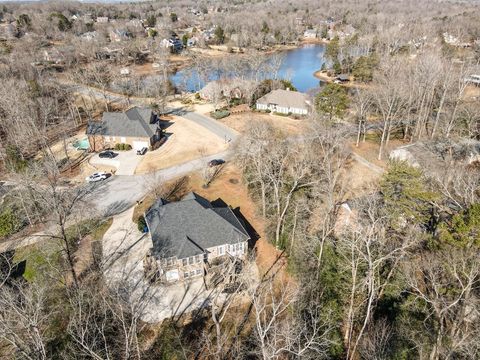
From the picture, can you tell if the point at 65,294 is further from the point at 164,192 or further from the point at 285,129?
the point at 285,129

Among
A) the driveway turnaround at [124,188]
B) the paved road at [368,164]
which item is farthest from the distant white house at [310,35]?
the driveway turnaround at [124,188]

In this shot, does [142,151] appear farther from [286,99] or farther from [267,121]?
[286,99]

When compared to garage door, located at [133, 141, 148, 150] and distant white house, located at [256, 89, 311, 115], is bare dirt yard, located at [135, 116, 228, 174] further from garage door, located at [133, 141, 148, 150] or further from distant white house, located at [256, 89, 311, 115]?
distant white house, located at [256, 89, 311, 115]

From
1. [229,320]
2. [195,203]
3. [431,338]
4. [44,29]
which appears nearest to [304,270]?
[229,320]

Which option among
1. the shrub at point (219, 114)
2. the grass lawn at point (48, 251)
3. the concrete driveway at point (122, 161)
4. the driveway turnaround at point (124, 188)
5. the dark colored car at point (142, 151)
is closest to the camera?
the grass lawn at point (48, 251)

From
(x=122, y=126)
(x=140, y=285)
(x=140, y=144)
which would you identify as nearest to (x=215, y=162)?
(x=140, y=144)

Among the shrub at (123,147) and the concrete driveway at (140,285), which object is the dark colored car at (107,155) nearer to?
the shrub at (123,147)

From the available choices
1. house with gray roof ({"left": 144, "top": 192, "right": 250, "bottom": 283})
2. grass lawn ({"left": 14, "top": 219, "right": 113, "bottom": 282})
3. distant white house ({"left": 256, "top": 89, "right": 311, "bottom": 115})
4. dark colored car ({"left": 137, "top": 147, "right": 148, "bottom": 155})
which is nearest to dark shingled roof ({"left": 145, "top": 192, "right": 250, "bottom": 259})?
house with gray roof ({"left": 144, "top": 192, "right": 250, "bottom": 283})

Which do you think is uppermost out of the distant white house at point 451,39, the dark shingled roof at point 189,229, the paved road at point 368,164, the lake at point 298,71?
the distant white house at point 451,39
